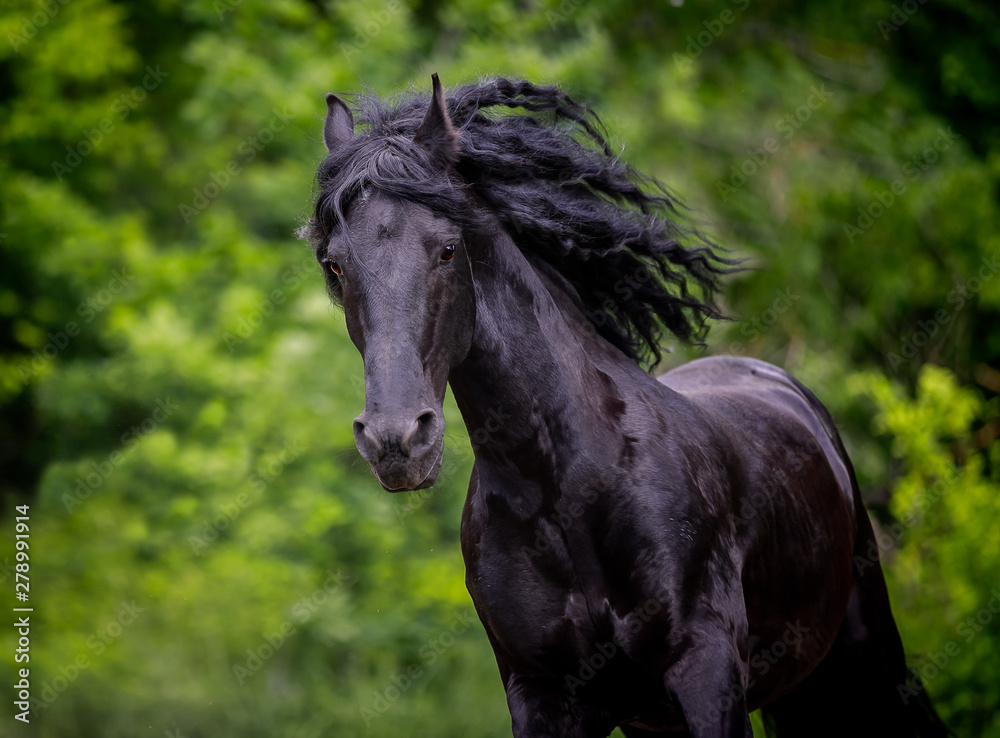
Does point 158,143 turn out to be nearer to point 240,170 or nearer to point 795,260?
point 240,170

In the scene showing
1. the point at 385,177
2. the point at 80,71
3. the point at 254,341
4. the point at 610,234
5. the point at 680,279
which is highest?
the point at 385,177

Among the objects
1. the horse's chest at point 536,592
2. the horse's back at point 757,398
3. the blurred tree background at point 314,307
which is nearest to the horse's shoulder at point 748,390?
the horse's back at point 757,398

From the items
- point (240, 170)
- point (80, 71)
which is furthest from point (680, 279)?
point (80, 71)

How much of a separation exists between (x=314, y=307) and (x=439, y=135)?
7.37 m

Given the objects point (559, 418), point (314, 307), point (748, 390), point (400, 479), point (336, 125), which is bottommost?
point (314, 307)

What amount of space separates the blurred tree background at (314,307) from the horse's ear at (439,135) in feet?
18.1

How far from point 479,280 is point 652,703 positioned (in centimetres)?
144

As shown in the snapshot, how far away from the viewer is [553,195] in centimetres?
332

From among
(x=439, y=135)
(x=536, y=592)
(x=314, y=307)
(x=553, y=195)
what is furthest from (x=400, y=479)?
(x=314, y=307)

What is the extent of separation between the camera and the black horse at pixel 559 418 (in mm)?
2666

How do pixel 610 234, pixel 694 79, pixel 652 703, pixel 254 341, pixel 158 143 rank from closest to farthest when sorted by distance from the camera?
Result: pixel 652 703 → pixel 610 234 → pixel 254 341 → pixel 694 79 → pixel 158 143

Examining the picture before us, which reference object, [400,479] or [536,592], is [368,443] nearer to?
[400,479]

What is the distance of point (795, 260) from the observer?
1156 centimetres

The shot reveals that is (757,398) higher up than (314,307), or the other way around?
(757,398)
